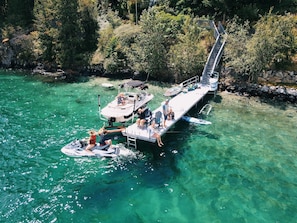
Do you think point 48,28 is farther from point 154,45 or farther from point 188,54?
point 188,54

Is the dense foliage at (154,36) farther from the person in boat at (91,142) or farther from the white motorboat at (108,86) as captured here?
the person in boat at (91,142)

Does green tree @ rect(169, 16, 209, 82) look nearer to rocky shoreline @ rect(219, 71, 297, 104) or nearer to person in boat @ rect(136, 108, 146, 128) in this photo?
rocky shoreline @ rect(219, 71, 297, 104)

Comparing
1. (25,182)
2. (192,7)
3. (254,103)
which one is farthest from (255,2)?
(25,182)

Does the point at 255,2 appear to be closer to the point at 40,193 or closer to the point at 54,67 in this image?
the point at 54,67

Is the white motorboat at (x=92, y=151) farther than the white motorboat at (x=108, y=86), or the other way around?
the white motorboat at (x=108, y=86)

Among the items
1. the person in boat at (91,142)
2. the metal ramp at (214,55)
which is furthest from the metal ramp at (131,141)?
the metal ramp at (214,55)

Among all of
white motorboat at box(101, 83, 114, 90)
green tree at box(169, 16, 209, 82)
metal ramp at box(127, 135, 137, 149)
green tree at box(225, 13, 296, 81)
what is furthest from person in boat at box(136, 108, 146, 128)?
green tree at box(225, 13, 296, 81)

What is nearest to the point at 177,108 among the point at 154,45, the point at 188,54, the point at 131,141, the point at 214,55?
the point at 131,141
